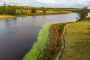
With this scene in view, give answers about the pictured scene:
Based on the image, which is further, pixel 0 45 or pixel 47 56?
pixel 0 45

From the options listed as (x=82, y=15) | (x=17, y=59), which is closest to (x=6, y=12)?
(x=82, y=15)

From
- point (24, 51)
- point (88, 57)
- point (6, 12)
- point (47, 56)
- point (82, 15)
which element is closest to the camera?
point (88, 57)

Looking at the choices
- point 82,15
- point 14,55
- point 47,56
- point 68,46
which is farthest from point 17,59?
point 82,15

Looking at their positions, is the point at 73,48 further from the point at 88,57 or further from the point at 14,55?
the point at 14,55

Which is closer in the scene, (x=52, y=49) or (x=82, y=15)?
(x=52, y=49)

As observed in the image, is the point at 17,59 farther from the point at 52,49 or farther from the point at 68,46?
the point at 68,46

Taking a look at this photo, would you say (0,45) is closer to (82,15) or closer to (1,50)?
(1,50)

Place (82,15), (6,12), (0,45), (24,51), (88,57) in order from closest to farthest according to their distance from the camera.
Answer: (88,57)
(24,51)
(0,45)
(82,15)
(6,12)

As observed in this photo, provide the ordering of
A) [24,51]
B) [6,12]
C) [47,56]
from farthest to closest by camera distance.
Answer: [6,12], [24,51], [47,56]

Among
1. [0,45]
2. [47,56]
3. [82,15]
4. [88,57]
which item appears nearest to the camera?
[88,57]
